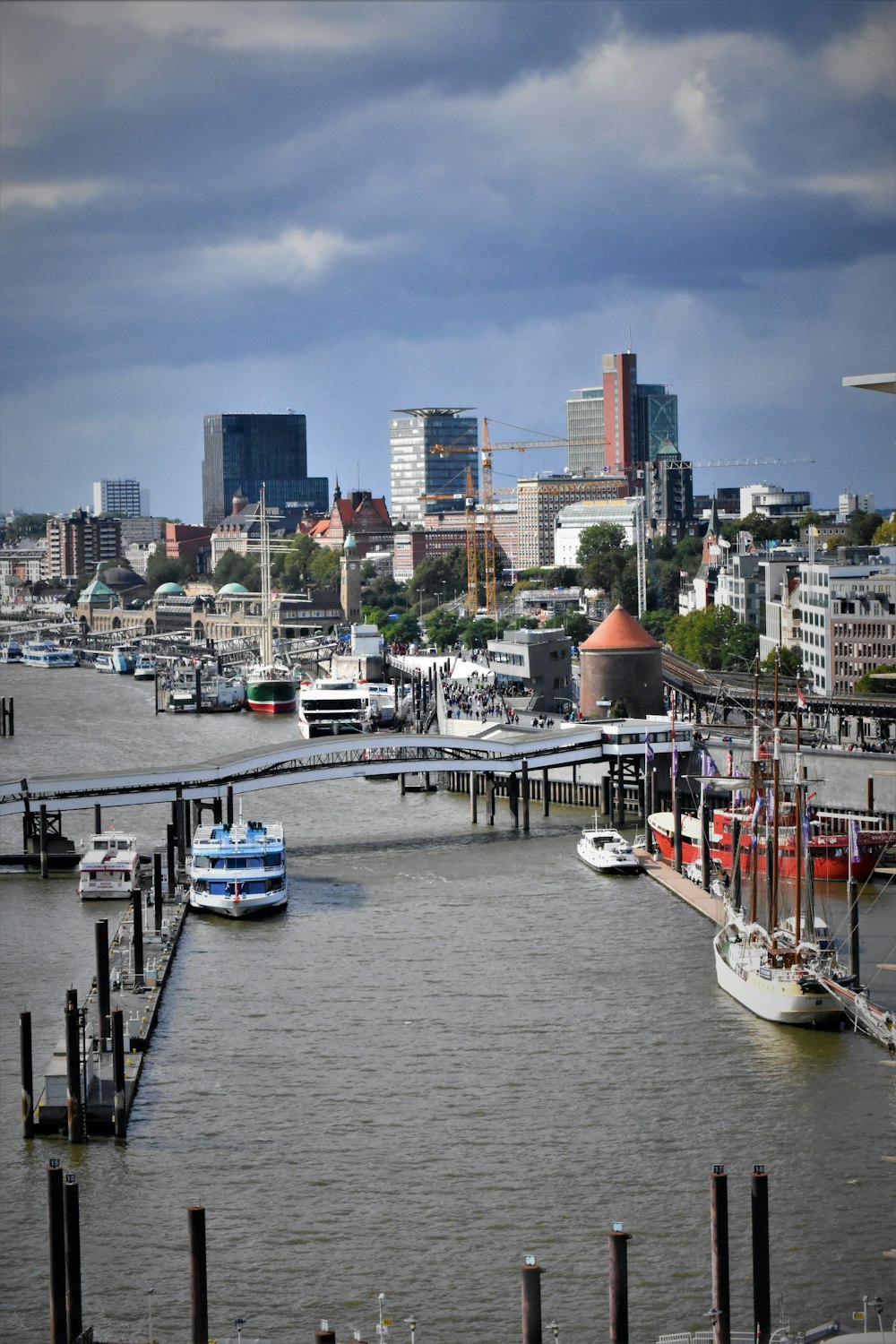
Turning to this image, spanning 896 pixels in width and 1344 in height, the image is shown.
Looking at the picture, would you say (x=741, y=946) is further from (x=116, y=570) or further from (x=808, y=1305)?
(x=116, y=570)

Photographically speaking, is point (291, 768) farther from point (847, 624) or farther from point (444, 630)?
point (444, 630)

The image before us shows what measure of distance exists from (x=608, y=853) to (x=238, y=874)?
767cm

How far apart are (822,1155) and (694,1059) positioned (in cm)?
373

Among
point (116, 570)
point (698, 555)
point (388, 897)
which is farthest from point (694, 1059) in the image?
point (116, 570)

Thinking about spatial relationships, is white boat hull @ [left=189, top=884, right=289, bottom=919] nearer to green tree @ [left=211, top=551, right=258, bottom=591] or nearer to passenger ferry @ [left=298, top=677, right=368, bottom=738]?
passenger ferry @ [left=298, top=677, right=368, bottom=738]

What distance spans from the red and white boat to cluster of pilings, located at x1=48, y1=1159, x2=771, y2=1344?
17.7 m

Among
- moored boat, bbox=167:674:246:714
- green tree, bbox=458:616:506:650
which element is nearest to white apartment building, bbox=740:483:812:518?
green tree, bbox=458:616:506:650

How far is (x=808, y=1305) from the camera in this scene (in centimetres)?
1903

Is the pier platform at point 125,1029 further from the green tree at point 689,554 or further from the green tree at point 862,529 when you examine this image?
the green tree at point 689,554

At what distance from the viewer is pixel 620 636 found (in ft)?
182

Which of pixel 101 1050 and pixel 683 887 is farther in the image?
pixel 683 887

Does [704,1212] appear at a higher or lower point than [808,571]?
lower

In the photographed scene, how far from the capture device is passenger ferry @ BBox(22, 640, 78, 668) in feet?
397

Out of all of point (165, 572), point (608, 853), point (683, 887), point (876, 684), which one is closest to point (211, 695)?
point (876, 684)
